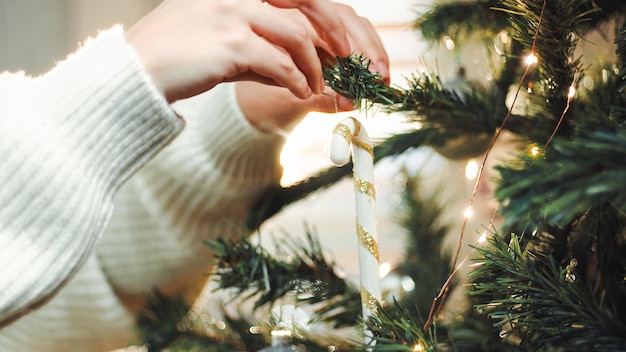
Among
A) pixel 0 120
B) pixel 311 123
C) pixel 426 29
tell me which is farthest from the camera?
pixel 311 123

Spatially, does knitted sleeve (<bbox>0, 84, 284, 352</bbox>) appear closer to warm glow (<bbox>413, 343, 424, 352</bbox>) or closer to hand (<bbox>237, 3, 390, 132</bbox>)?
hand (<bbox>237, 3, 390, 132</bbox>)

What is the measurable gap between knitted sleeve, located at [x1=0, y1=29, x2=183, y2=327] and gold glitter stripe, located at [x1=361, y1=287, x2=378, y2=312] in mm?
183

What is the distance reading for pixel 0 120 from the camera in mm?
395

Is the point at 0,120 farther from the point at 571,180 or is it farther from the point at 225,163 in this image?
the point at 571,180

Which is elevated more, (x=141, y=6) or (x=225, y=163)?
(x=141, y=6)

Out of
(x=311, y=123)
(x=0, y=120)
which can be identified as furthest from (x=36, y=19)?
(x=0, y=120)

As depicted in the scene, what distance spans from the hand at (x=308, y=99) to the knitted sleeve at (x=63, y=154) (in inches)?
5.3

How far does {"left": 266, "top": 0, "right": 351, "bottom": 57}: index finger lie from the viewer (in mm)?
419

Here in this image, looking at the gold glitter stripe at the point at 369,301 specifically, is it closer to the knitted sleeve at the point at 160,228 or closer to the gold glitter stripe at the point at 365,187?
the gold glitter stripe at the point at 365,187

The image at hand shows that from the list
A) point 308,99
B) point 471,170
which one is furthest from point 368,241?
point 471,170

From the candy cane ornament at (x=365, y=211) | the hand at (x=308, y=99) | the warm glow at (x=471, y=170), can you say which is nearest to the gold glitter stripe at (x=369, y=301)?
the candy cane ornament at (x=365, y=211)

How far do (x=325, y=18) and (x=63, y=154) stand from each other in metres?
0.20

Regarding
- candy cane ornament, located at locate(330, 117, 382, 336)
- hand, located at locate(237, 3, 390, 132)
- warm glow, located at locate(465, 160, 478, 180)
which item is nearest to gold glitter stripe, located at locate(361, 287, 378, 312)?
candy cane ornament, located at locate(330, 117, 382, 336)

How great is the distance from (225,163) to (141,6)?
0.80 meters
